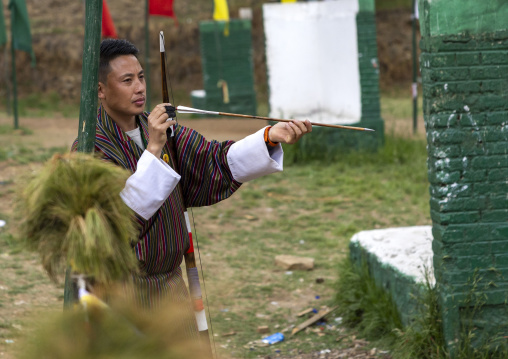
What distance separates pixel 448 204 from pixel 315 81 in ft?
22.6

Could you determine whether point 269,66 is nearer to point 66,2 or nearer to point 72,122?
point 72,122

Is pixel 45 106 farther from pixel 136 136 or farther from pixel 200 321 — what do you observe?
pixel 200 321

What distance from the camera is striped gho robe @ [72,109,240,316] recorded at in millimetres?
2633

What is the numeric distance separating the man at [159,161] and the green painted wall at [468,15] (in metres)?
1.34

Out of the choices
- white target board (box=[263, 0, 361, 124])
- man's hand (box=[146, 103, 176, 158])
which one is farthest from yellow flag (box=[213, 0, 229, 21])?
man's hand (box=[146, 103, 176, 158])

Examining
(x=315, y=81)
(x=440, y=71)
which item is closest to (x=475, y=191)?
(x=440, y=71)

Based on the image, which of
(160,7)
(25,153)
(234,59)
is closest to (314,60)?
(160,7)

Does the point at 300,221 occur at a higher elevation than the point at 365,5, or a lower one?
lower

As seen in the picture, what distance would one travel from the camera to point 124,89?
2.75 metres

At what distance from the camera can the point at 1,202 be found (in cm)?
750

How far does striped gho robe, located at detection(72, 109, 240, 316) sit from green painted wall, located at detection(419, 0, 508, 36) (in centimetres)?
141

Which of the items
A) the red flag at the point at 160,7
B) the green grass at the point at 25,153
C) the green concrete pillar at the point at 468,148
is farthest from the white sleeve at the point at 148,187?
the red flag at the point at 160,7

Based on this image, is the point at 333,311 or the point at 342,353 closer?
the point at 342,353

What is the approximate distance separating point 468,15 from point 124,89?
186cm
